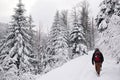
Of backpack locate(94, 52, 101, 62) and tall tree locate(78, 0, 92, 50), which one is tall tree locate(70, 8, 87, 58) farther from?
backpack locate(94, 52, 101, 62)

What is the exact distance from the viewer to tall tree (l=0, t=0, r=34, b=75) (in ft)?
66.3

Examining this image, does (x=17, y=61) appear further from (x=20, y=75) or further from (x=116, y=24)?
(x=116, y=24)

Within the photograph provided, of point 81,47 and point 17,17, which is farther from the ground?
point 17,17

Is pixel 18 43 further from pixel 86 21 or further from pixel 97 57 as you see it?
pixel 86 21

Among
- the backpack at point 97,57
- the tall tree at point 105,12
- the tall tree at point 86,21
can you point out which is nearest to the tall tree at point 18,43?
the tall tree at point 105,12

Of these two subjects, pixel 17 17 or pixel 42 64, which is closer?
pixel 17 17

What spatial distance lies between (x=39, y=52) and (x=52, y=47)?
5988mm

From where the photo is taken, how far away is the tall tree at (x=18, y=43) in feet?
66.3

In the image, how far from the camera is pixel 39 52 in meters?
34.6

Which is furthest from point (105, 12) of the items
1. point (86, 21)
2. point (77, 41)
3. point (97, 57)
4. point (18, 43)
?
point (86, 21)

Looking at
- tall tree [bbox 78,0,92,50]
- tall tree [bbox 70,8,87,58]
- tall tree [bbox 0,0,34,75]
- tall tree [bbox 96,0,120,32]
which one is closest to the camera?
tall tree [bbox 96,0,120,32]

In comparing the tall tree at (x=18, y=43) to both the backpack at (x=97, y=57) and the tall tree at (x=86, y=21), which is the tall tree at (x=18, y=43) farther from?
the tall tree at (x=86, y=21)

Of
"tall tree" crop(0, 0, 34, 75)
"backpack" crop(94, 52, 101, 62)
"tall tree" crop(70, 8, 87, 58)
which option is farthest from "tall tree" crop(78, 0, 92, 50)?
"backpack" crop(94, 52, 101, 62)

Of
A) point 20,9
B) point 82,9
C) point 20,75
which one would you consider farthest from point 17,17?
point 82,9
